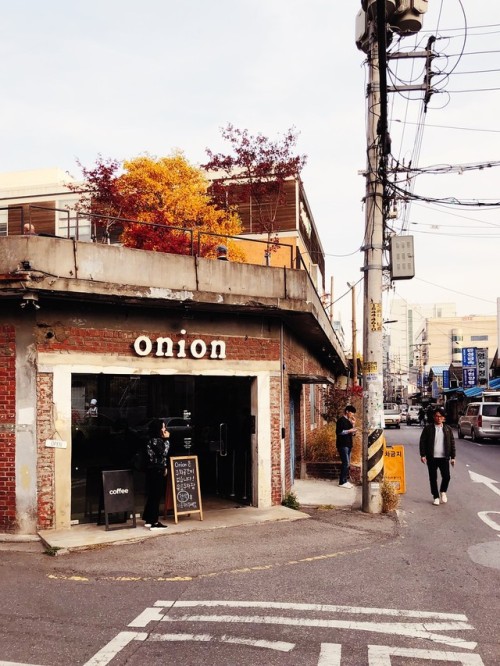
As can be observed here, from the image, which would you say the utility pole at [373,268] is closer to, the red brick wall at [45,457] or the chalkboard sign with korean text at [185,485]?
the chalkboard sign with korean text at [185,485]

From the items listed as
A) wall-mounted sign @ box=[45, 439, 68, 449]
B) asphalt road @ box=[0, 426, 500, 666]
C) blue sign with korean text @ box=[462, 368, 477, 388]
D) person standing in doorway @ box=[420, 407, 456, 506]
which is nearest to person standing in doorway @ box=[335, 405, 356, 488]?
person standing in doorway @ box=[420, 407, 456, 506]

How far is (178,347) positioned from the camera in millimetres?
11117

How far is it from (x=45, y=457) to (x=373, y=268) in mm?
6584

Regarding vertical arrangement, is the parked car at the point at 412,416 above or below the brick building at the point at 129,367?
below

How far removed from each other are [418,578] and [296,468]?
369 inches

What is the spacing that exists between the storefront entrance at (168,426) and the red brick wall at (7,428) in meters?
0.98

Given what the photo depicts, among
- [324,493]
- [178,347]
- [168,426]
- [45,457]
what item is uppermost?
[178,347]

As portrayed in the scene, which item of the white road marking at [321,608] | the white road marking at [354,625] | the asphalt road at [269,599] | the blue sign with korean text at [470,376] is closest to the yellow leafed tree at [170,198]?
the asphalt road at [269,599]

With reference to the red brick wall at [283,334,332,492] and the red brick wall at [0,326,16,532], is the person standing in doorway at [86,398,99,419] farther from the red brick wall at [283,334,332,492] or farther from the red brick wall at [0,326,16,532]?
the red brick wall at [283,334,332,492]

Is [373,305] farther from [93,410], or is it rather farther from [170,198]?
[170,198]

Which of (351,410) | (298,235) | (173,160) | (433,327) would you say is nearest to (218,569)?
(351,410)

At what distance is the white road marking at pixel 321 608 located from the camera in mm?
5910

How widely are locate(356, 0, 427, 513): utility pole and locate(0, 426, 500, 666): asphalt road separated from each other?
4.28ft

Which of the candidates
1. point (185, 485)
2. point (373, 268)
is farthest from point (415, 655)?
point (373, 268)
